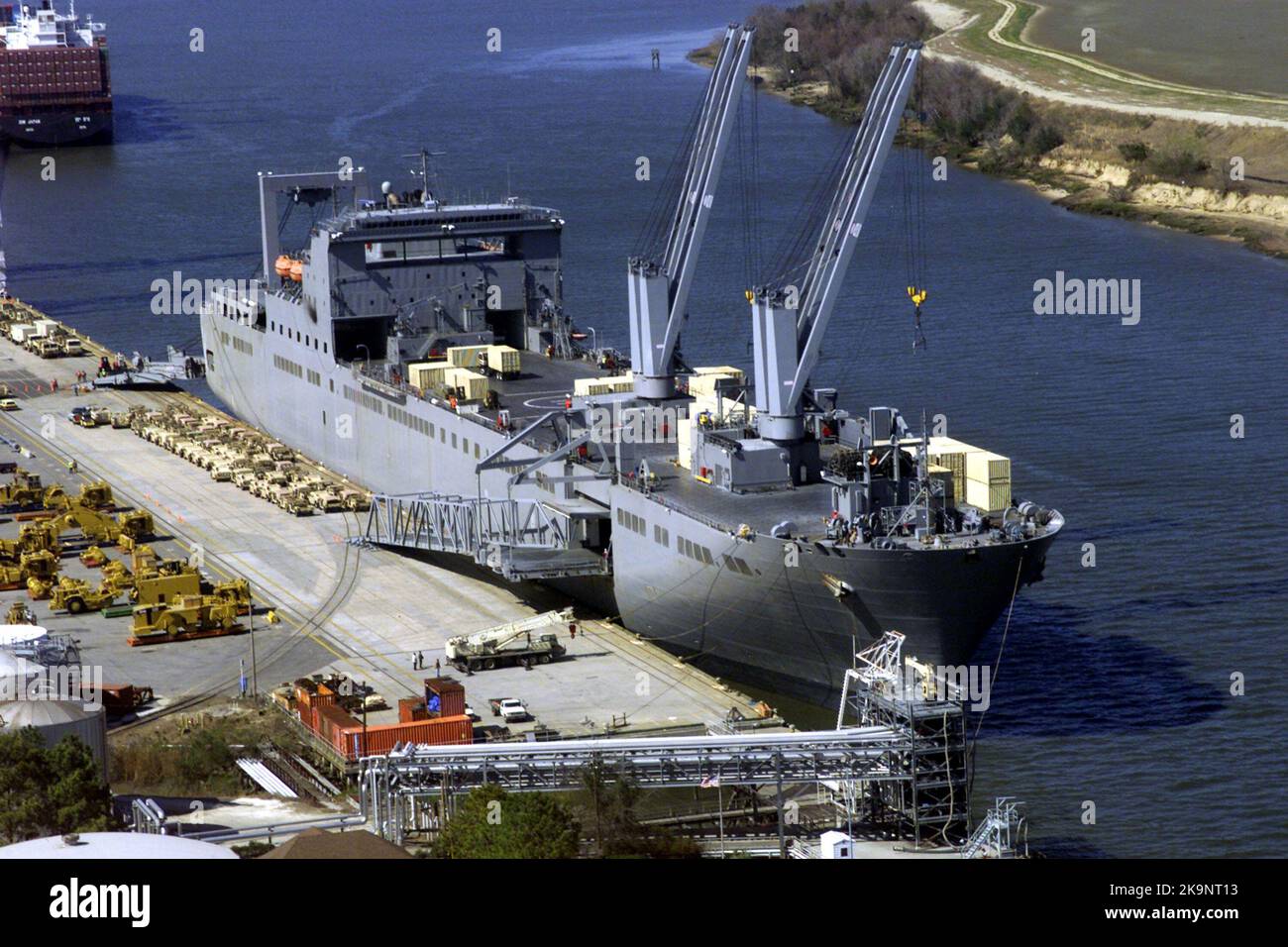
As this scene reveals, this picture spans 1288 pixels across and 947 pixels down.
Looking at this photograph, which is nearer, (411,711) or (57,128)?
(411,711)

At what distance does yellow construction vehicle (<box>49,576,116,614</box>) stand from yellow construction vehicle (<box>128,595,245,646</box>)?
2.46 metres

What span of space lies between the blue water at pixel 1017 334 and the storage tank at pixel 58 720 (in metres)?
18.1

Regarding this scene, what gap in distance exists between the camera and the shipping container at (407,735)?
4194 cm

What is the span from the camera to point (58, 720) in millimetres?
37969

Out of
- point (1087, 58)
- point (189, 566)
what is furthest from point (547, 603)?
point (1087, 58)

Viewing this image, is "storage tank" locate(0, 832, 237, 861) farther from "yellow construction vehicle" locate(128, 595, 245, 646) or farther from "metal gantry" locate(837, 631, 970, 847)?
"yellow construction vehicle" locate(128, 595, 245, 646)

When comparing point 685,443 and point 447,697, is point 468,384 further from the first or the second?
point 447,697

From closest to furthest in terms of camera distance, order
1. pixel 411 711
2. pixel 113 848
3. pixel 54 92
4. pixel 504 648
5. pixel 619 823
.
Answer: pixel 113 848, pixel 619 823, pixel 411 711, pixel 504 648, pixel 54 92

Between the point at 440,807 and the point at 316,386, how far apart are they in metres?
37.8

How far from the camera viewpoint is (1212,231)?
352 ft

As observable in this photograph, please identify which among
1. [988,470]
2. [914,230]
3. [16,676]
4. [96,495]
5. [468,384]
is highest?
[914,230]

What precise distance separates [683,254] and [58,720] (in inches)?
950

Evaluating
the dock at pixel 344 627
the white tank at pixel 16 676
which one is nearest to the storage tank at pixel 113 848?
the white tank at pixel 16 676

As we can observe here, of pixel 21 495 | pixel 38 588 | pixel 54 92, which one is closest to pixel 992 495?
pixel 38 588
